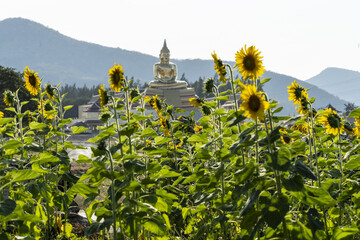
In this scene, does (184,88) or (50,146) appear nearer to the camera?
(50,146)

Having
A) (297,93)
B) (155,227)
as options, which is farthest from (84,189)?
(297,93)

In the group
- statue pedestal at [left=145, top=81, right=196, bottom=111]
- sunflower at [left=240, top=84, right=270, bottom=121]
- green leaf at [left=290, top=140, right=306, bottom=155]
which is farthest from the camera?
statue pedestal at [left=145, top=81, right=196, bottom=111]

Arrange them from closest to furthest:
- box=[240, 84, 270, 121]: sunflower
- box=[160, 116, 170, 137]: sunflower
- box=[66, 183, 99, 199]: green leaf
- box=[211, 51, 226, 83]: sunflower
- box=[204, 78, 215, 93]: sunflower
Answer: box=[240, 84, 270, 121]: sunflower, box=[66, 183, 99, 199]: green leaf, box=[211, 51, 226, 83]: sunflower, box=[204, 78, 215, 93]: sunflower, box=[160, 116, 170, 137]: sunflower

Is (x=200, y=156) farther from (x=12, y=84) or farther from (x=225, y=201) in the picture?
(x=12, y=84)

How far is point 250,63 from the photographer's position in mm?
2715

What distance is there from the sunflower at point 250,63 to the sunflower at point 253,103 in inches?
18.4

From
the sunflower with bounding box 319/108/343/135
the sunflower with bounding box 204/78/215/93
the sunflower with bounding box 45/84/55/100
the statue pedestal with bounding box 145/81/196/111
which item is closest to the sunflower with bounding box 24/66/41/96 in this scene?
the sunflower with bounding box 45/84/55/100

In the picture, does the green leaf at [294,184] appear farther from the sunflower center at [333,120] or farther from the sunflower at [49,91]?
the sunflower at [49,91]

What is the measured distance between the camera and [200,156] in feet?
10.7

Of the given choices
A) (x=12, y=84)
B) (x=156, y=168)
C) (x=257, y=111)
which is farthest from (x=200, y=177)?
(x=12, y=84)

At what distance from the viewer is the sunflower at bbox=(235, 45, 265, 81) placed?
271cm

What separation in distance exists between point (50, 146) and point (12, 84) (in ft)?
84.9

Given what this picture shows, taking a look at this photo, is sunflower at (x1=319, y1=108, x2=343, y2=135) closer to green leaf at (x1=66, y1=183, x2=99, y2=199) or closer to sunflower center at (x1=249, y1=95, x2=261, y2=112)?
sunflower center at (x1=249, y1=95, x2=261, y2=112)

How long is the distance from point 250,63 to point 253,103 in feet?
1.79
